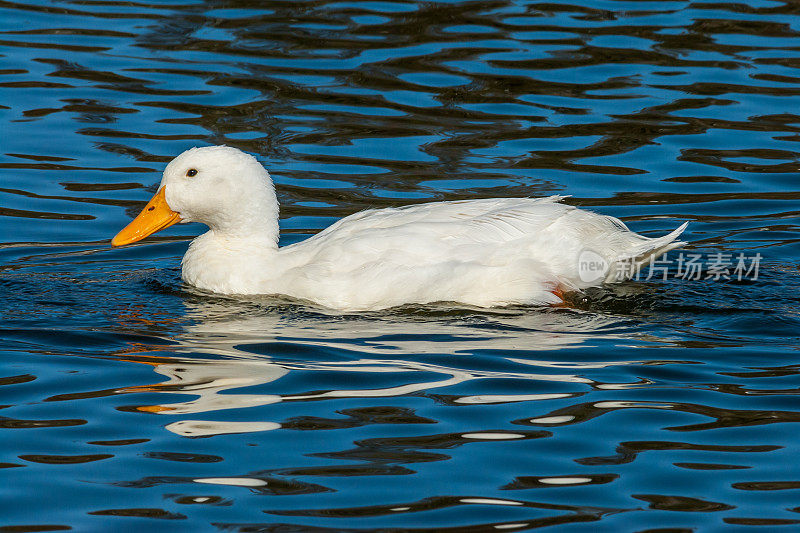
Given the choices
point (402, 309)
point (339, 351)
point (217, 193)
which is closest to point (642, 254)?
point (402, 309)

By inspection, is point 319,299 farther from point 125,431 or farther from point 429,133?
point 429,133

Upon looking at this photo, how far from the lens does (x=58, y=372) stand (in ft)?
23.1

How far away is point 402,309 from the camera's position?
8141 millimetres

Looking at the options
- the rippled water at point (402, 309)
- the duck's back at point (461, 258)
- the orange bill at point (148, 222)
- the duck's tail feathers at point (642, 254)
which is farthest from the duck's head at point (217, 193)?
the duck's tail feathers at point (642, 254)

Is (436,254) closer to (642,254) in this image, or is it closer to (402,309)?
(402,309)

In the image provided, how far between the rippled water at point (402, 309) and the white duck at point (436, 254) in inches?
6.2

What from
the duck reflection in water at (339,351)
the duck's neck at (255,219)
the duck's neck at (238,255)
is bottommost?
the duck reflection in water at (339,351)

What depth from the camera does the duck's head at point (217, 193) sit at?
8.64m

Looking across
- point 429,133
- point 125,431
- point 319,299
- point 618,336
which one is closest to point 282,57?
point 429,133

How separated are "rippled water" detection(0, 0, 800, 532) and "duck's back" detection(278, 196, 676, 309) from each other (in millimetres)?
153

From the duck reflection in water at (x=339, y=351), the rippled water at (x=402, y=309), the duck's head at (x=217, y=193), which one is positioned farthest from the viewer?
the duck's head at (x=217, y=193)

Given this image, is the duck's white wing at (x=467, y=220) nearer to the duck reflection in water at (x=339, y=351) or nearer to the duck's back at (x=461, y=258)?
the duck's back at (x=461, y=258)

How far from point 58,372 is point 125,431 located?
3.36 feet

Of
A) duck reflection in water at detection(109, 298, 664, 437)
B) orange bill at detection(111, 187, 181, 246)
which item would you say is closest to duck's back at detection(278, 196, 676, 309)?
duck reflection in water at detection(109, 298, 664, 437)
